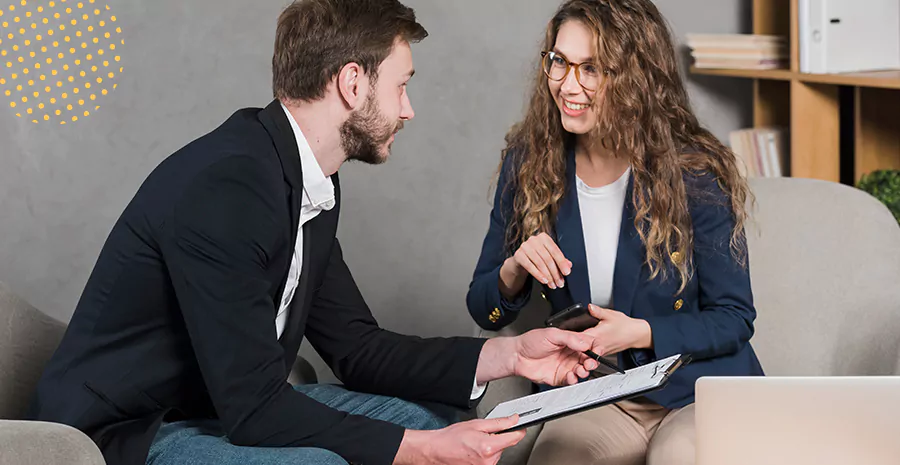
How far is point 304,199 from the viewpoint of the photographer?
181 cm

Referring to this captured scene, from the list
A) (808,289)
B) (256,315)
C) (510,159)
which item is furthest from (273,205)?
(808,289)

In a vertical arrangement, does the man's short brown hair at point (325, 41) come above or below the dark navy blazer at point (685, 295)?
above

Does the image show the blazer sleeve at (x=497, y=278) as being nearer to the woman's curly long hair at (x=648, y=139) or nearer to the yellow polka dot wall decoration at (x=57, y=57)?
the woman's curly long hair at (x=648, y=139)

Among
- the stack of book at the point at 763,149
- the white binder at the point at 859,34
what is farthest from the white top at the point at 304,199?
→ the stack of book at the point at 763,149

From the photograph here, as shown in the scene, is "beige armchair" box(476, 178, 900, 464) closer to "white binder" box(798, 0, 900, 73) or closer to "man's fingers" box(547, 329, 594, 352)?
"man's fingers" box(547, 329, 594, 352)

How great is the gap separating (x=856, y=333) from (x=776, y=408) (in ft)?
3.35

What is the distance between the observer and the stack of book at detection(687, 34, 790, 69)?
306 centimetres

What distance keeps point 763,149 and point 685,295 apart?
1.33 metres

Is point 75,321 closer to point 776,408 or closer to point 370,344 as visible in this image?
point 370,344

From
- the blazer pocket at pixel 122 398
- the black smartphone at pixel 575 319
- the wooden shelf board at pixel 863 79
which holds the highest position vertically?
the wooden shelf board at pixel 863 79

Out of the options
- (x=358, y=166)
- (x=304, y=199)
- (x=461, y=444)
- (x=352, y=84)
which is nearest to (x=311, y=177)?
(x=304, y=199)

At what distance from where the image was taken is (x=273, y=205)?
1671 millimetres

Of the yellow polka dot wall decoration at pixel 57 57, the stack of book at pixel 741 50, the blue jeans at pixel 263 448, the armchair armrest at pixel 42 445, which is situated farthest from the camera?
the stack of book at pixel 741 50

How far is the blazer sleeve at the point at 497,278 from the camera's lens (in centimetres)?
206
